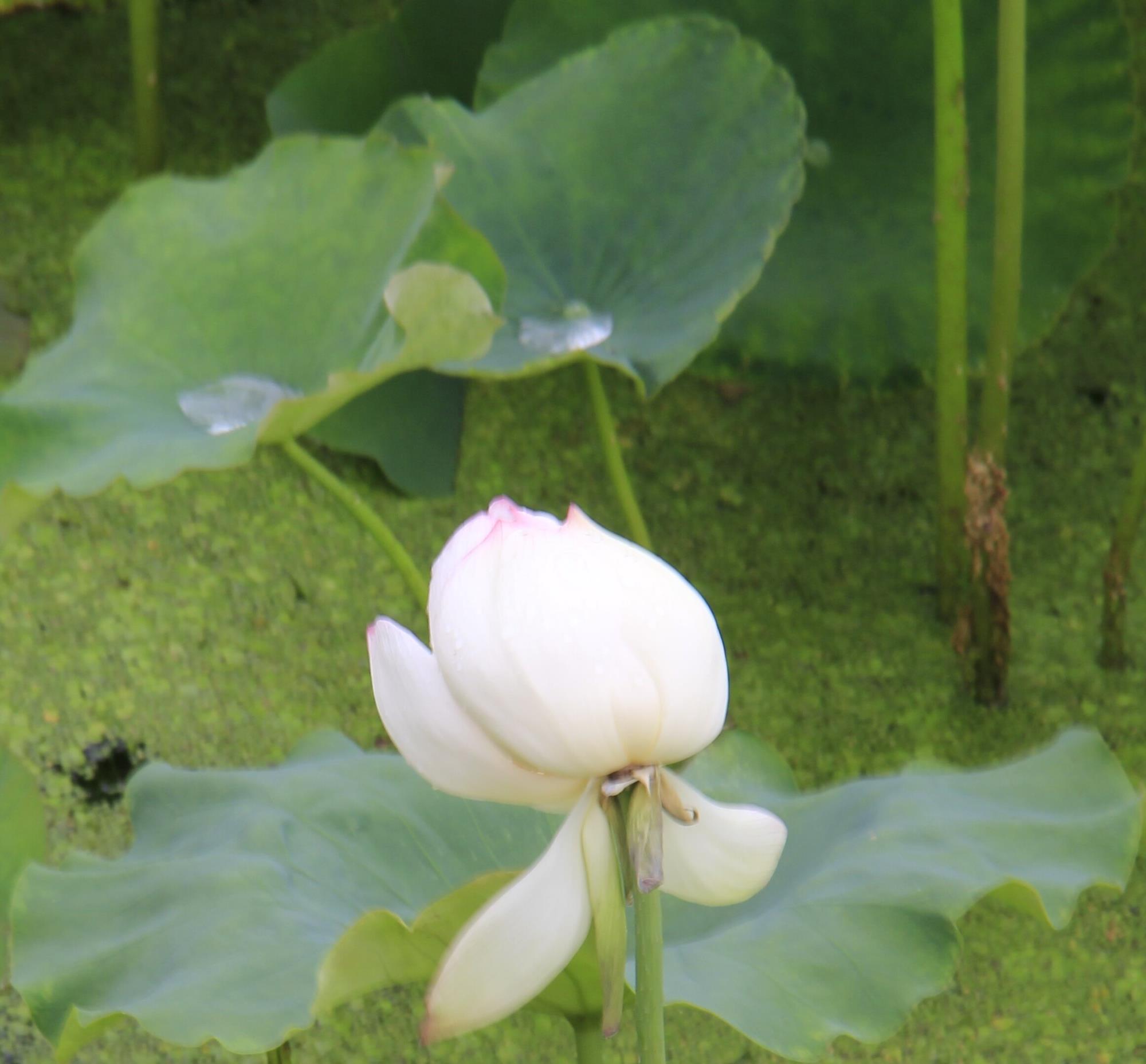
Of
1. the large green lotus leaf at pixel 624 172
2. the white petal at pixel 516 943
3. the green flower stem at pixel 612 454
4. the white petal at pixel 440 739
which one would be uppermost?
the white petal at pixel 440 739

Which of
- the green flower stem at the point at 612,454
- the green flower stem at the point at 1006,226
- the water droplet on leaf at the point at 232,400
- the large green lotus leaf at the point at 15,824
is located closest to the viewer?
the large green lotus leaf at the point at 15,824

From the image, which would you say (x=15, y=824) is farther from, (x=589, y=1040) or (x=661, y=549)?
(x=661, y=549)

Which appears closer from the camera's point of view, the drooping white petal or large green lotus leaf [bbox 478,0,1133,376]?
the drooping white petal

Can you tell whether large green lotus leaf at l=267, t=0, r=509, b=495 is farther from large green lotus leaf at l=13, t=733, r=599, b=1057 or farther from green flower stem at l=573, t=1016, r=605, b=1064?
green flower stem at l=573, t=1016, r=605, b=1064

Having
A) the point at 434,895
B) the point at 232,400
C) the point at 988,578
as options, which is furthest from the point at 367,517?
the point at 988,578

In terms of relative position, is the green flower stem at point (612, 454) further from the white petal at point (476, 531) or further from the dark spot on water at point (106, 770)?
the white petal at point (476, 531)

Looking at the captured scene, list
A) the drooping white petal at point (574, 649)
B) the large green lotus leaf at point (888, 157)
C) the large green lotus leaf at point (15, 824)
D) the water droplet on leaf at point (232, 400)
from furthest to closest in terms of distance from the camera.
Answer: the large green lotus leaf at point (888, 157) → the water droplet on leaf at point (232, 400) → the large green lotus leaf at point (15, 824) → the drooping white petal at point (574, 649)

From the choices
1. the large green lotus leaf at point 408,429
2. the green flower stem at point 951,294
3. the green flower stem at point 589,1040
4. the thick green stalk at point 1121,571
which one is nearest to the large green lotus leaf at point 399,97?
the large green lotus leaf at point 408,429

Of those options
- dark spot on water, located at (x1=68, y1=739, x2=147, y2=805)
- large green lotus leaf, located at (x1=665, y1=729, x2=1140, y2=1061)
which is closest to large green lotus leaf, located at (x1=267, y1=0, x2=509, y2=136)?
dark spot on water, located at (x1=68, y1=739, x2=147, y2=805)
